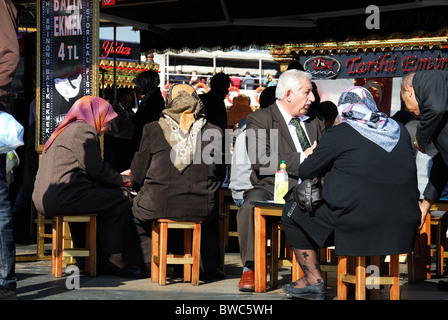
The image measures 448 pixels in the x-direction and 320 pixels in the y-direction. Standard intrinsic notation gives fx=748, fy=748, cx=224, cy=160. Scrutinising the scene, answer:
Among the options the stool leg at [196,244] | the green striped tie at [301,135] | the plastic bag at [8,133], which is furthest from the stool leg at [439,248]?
the plastic bag at [8,133]

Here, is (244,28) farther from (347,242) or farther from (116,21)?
(347,242)

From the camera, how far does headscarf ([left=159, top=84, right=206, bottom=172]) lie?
6402 mm

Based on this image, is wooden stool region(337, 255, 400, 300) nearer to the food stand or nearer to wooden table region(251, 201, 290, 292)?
wooden table region(251, 201, 290, 292)

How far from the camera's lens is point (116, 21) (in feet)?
32.5

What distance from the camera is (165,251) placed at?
629 cm

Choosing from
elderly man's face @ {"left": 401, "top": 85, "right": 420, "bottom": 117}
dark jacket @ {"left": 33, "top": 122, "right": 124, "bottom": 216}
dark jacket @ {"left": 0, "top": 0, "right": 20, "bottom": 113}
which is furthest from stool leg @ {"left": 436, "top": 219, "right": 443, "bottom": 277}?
dark jacket @ {"left": 0, "top": 0, "right": 20, "bottom": 113}

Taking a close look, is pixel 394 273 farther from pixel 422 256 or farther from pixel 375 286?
pixel 422 256

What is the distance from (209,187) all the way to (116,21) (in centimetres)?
417

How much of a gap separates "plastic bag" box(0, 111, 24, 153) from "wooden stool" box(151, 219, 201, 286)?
166 cm

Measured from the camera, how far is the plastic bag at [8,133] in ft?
16.3

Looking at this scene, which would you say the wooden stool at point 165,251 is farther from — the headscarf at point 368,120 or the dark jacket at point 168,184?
the headscarf at point 368,120

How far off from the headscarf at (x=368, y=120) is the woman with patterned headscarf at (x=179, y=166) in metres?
1.70

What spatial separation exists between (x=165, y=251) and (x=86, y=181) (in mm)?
978

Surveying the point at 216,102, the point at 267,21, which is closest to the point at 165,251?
the point at 216,102
